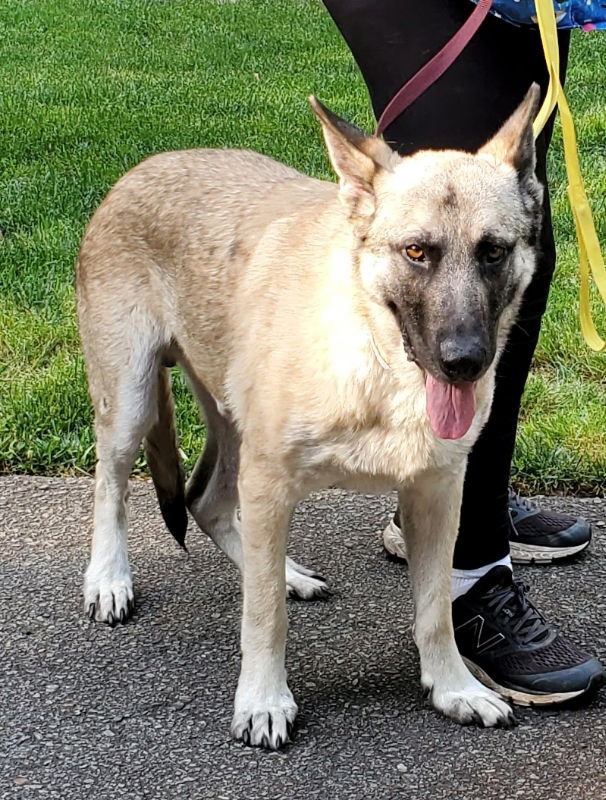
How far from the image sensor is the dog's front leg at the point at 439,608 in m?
3.31

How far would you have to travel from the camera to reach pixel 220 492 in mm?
4094

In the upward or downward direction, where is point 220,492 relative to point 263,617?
downward

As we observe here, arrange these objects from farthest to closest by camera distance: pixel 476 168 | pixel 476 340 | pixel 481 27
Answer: pixel 481 27 < pixel 476 168 < pixel 476 340

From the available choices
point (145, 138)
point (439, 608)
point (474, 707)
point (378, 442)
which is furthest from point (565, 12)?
point (145, 138)

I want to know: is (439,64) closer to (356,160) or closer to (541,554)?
(356,160)

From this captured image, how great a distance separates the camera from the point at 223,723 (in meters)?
3.32

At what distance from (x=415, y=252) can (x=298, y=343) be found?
468 mm

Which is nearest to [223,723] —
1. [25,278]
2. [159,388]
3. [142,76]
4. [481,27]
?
[159,388]

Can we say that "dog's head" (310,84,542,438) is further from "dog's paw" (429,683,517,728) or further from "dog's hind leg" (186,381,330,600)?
"dog's hind leg" (186,381,330,600)

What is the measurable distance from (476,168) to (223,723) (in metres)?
1.64

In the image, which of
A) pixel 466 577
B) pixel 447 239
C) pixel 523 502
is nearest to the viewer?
pixel 447 239

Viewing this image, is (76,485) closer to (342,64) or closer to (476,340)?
(476,340)

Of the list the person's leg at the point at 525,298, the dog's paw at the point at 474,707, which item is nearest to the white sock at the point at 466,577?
the person's leg at the point at 525,298

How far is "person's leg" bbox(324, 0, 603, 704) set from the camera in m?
3.21
